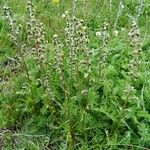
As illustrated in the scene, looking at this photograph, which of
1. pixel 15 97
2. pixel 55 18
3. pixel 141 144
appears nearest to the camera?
pixel 141 144

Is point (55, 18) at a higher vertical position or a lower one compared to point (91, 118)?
higher

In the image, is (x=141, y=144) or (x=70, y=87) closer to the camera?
(x=141, y=144)

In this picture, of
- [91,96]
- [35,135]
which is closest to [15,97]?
[35,135]

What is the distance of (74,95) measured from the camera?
11.4 ft

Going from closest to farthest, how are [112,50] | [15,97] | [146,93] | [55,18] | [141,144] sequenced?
1. [141,144]
2. [146,93]
3. [15,97]
4. [112,50]
5. [55,18]

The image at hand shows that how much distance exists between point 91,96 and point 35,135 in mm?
547

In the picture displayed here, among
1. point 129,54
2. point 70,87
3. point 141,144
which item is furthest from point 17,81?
point 141,144

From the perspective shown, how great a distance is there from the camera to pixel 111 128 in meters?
3.22

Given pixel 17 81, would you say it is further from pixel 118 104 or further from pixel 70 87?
pixel 118 104

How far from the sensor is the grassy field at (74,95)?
3055mm

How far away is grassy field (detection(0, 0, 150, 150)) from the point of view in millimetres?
3055

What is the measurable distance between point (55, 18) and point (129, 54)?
3.93ft

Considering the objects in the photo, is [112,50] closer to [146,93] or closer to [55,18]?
[146,93]

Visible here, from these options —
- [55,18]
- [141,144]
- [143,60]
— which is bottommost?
[141,144]
